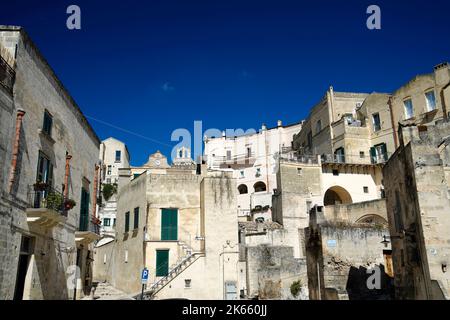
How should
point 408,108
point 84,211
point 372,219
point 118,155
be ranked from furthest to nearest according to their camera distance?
point 118,155
point 408,108
point 372,219
point 84,211

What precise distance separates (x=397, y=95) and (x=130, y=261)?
105 ft

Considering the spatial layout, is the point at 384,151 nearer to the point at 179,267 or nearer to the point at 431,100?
the point at 431,100

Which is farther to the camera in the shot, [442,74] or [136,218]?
[442,74]

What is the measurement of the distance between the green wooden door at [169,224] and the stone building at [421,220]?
16.6 metres

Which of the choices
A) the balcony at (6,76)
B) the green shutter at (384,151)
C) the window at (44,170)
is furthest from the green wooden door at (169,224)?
the green shutter at (384,151)

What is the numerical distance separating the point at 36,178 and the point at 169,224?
14761 mm

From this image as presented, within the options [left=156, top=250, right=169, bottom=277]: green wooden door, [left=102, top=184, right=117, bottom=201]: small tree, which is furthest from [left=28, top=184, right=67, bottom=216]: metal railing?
[left=102, top=184, right=117, bottom=201]: small tree

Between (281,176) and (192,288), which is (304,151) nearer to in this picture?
(281,176)

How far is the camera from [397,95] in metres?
43.1

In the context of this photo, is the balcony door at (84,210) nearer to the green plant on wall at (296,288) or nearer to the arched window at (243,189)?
the green plant on wall at (296,288)

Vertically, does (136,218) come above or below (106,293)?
above

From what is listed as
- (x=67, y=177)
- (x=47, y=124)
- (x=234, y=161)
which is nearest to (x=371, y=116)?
(x=234, y=161)

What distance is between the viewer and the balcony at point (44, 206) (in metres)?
14.5

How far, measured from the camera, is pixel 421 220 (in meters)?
13.4
